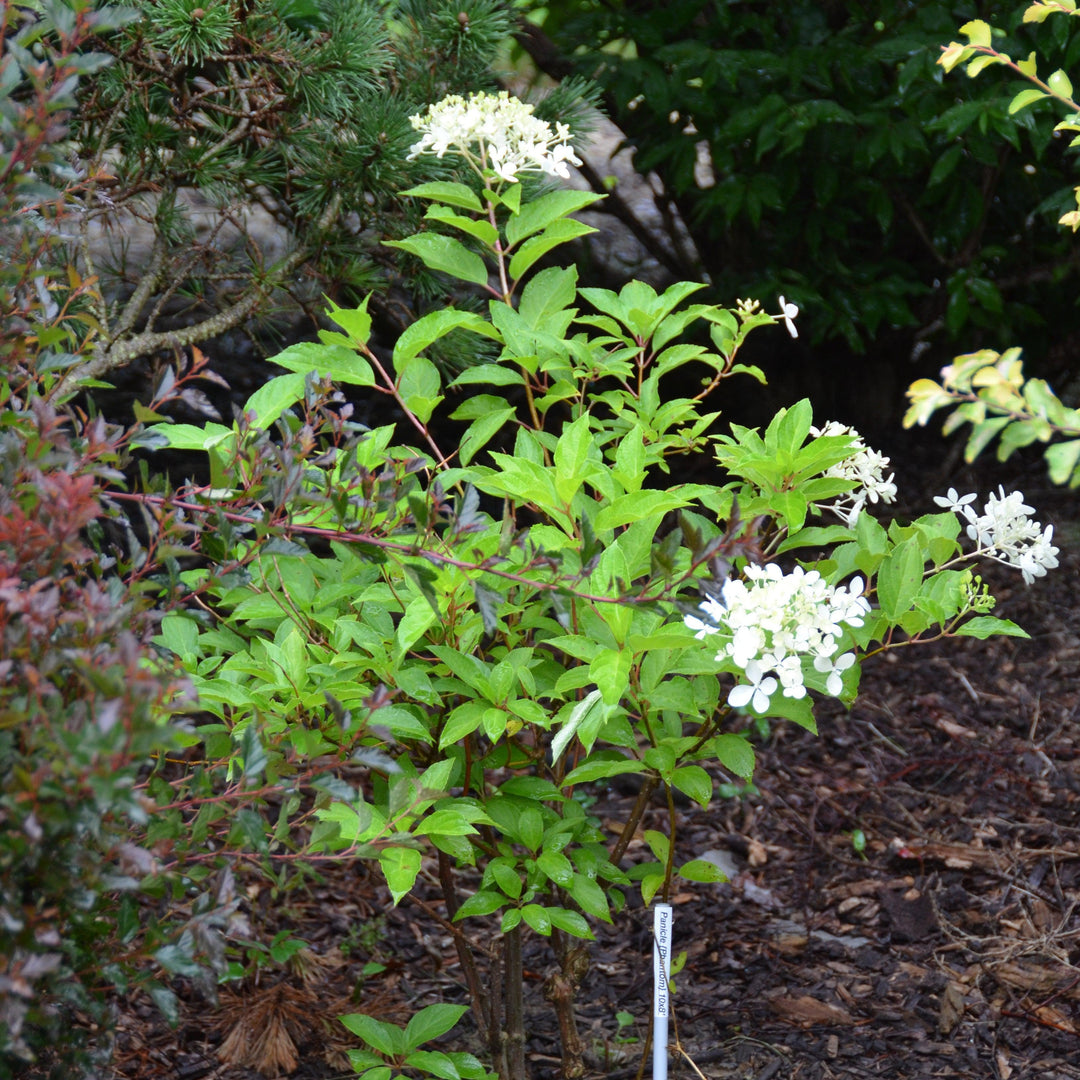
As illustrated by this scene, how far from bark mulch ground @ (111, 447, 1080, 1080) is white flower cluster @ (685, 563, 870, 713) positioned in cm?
89

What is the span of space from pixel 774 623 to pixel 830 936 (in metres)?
1.34

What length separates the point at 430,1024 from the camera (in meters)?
1.69

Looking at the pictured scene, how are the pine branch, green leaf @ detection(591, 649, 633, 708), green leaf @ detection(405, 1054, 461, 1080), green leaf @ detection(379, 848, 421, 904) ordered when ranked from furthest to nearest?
the pine branch, green leaf @ detection(405, 1054, 461, 1080), green leaf @ detection(379, 848, 421, 904), green leaf @ detection(591, 649, 633, 708)

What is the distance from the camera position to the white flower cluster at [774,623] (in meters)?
1.27

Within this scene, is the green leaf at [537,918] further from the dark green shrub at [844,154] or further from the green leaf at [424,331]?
the dark green shrub at [844,154]

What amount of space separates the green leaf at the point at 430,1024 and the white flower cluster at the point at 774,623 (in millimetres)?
716

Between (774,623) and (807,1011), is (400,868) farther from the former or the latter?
(807,1011)

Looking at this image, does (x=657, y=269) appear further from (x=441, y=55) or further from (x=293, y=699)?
(x=293, y=699)

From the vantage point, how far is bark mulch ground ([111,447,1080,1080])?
200 cm

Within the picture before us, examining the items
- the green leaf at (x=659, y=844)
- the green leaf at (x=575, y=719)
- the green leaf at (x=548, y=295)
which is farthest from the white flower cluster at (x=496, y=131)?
the green leaf at (x=659, y=844)

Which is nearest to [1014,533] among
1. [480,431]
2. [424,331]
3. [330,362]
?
[480,431]

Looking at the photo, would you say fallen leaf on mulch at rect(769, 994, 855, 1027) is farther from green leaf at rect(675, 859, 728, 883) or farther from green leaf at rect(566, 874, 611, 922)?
green leaf at rect(566, 874, 611, 922)

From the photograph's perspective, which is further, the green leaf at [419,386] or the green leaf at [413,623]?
the green leaf at [419,386]

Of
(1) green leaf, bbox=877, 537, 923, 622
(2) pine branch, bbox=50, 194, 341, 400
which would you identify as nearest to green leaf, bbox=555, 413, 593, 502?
(1) green leaf, bbox=877, 537, 923, 622
